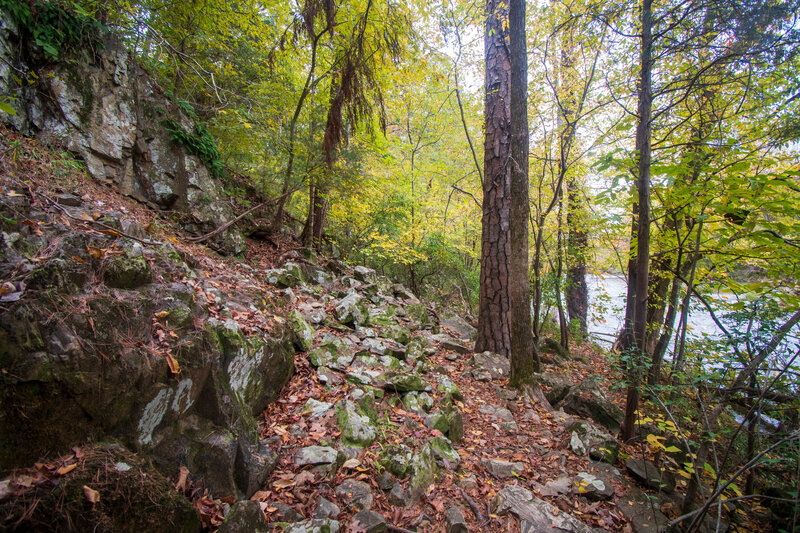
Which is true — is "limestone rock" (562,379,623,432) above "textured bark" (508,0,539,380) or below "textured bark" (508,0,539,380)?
below

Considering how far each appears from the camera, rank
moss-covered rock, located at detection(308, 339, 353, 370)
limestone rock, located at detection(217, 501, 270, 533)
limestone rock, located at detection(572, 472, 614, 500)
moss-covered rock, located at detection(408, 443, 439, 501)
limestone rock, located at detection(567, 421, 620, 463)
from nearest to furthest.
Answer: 1. limestone rock, located at detection(217, 501, 270, 533)
2. moss-covered rock, located at detection(408, 443, 439, 501)
3. limestone rock, located at detection(572, 472, 614, 500)
4. limestone rock, located at detection(567, 421, 620, 463)
5. moss-covered rock, located at detection(308, 339, 353, 370)

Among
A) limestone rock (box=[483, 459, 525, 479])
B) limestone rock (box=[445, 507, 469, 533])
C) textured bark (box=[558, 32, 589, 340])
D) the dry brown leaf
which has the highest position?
textured bark (box=[558, 32, 589, 340])

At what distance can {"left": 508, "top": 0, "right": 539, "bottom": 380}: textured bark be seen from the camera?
4512 mm

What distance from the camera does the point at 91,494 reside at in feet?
5.14

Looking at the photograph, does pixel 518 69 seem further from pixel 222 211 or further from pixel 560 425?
pixel 222 211

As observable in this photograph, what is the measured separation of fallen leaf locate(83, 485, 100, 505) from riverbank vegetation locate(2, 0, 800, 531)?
3390mm

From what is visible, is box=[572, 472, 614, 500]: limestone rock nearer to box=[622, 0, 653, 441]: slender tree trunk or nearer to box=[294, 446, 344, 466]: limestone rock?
box=[622, 0, 653, 441]: slender tree trunk

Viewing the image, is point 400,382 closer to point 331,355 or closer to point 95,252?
point 331,355

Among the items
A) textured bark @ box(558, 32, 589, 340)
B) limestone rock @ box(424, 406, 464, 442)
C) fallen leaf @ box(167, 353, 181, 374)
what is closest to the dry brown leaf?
fallen leaf @ box(167, 353, 181, 374)

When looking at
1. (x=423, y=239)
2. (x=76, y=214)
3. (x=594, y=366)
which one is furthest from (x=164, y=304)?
(x=594, y=366)

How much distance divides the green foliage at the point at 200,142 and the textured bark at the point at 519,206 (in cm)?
595

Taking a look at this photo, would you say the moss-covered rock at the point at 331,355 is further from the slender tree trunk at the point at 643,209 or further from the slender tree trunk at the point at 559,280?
the slender tree trunk at the point at 559,280

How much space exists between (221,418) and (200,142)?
594cm

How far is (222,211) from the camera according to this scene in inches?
253
